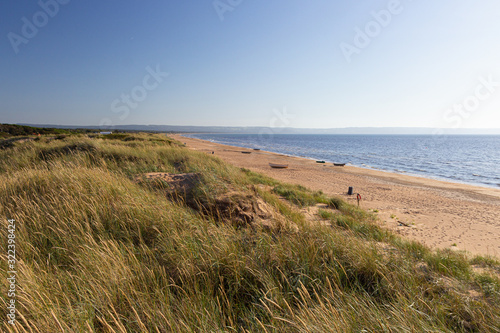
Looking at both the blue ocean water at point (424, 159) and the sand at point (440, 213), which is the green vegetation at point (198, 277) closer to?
the sand at point (440, 213)

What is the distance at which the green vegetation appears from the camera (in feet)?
6.45

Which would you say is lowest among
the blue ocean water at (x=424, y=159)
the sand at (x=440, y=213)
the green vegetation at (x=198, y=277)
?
the blue ocean water at (x=424, y=159)

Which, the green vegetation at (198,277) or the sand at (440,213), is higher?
the green vegetation at (198,277)

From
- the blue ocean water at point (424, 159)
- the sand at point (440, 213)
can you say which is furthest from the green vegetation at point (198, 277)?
the blue ocean water at point (424, 159)

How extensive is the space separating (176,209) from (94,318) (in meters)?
2.24

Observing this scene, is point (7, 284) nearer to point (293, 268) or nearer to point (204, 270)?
point (204, 270)

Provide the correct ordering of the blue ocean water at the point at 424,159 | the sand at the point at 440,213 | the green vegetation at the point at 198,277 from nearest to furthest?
the green vegetation at the point at 198,277 < the sand at the point at 440,213 < the blue ocean water at the point at 424,159

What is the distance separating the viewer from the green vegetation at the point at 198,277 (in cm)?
197

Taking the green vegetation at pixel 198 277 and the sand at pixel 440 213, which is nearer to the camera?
the green vegetation at pixel 198 277

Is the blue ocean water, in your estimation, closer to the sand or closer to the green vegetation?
the sand

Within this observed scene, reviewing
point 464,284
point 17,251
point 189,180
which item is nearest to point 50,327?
point 17,251

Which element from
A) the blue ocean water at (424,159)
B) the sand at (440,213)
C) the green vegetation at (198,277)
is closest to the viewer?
the green vegetation at (198,277)

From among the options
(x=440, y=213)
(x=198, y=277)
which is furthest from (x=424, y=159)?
(x=198, y=277)

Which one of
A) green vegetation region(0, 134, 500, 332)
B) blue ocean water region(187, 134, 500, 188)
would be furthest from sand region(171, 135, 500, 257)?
blue ocean water region(187, 134, 500, 188)
